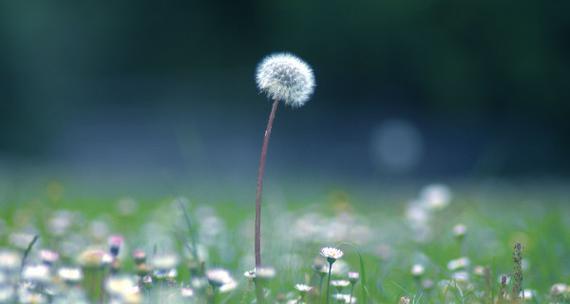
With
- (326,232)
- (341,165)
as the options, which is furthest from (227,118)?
(326,232)

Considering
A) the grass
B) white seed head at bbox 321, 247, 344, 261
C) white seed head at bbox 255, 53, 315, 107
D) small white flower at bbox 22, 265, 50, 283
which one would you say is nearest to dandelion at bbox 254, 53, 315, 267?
white seed head at bbox 255, 53, 315, 107

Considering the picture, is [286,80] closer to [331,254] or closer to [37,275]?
[331,254]

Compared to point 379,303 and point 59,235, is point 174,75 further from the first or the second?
point 379,303

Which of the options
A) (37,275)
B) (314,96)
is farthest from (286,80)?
(314,96)

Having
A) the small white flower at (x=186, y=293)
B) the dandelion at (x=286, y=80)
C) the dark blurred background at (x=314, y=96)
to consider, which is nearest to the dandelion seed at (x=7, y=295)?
the small white flower at (x=186, y=293)

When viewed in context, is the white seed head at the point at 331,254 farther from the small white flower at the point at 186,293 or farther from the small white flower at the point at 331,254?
the small white flower at the point at 186,293

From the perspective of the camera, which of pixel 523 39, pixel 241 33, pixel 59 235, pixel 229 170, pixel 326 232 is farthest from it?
pixel 241 33

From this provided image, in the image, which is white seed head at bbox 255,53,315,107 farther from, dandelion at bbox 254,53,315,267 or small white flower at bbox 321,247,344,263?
small white flower at bbox 321,247,344,263
